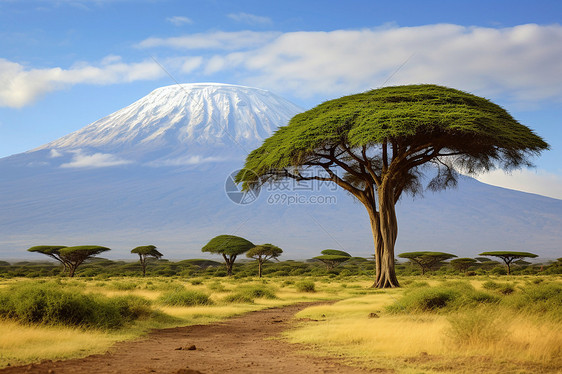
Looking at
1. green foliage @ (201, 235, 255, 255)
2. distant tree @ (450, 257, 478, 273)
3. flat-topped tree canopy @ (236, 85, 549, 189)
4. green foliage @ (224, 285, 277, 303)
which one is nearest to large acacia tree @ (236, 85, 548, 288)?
flat-topped tree canopy @ (236, 85, 549, 189)

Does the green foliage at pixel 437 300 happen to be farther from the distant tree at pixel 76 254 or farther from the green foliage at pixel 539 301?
the distant tree at pixel 76 254

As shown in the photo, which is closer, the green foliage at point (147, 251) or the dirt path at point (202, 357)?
the dirt path at point (202, 357)

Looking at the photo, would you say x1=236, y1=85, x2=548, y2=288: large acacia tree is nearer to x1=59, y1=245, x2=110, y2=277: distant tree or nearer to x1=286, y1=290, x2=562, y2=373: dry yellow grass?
x1=286, y1=290, x2=562, y2=373: dry yellow grass

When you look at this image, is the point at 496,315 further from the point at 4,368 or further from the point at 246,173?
the point at 246,173

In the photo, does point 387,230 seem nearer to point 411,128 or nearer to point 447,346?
point 411,128

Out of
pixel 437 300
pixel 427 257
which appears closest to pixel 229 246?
pixel 427 257

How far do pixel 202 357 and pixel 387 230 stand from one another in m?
20.6

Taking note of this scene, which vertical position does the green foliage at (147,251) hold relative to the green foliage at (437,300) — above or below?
above

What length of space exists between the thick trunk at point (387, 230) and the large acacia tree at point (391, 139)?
0.06 m

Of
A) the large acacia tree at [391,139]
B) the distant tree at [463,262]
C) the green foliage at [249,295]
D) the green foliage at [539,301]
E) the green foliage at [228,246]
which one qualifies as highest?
the large acacia tree at [391,139]

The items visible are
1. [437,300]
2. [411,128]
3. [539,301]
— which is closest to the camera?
[539,301]

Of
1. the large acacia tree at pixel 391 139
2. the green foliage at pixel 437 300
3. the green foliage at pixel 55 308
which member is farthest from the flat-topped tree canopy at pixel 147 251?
the green foliage at pixel 437 300

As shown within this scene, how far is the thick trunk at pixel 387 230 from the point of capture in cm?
2858

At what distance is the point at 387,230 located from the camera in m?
28.7
